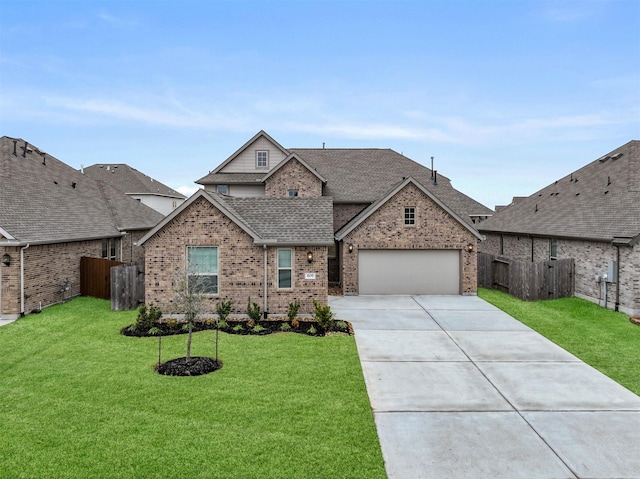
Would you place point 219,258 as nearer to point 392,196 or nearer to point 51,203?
point 392,196

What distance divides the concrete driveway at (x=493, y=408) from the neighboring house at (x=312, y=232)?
160 inches

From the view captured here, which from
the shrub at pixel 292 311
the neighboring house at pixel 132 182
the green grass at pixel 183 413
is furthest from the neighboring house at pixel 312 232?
the neighboring house at pixel 132 182

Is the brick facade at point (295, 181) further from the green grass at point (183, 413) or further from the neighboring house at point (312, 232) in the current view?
the green grass at point (183, 413)

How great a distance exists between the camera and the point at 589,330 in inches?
500

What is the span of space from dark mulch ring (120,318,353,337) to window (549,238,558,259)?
40.9 ft

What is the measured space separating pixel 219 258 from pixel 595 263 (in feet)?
48.6

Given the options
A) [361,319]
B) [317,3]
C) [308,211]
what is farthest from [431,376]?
[317,3]

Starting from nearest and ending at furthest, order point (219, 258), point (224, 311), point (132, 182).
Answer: point (224, 311)
point (219, 258)
point (132, 182)

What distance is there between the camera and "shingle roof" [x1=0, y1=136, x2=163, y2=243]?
15.1m

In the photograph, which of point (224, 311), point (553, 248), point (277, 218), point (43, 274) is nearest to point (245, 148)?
point (277, 218)

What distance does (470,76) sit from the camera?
21766mm

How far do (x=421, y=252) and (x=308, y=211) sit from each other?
599 centimetres

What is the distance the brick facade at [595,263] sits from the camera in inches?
567

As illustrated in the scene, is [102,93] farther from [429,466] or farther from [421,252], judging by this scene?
[429,466]
